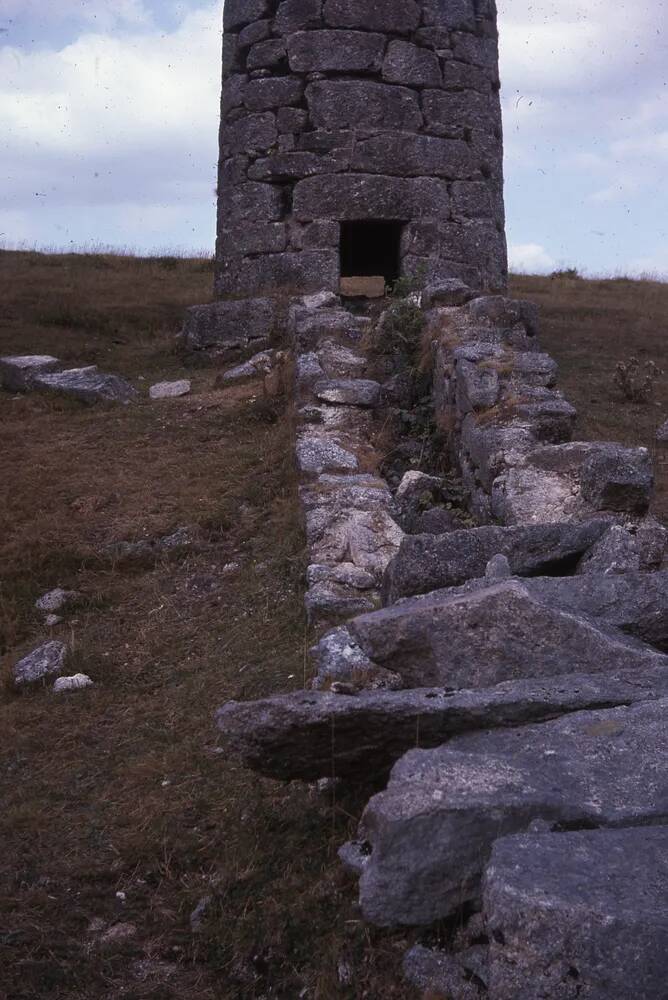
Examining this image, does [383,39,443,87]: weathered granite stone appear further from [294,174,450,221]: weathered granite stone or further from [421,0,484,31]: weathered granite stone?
[294,174,450,221]: weathered granite stone

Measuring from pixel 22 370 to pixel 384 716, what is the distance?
784cm

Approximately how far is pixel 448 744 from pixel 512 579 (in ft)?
2.55

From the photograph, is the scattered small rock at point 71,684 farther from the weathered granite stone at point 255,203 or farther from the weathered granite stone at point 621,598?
the weathered granite stone at point 255,203

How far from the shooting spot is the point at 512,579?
3158mm

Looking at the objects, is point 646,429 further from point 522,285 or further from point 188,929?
point 522,285

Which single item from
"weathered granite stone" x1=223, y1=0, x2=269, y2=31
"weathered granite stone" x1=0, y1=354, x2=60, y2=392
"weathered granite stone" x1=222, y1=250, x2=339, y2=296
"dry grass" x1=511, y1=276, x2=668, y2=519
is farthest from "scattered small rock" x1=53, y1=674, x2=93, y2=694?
"weathered granite stone" x1=223, y1=0, x2=269, y2=31

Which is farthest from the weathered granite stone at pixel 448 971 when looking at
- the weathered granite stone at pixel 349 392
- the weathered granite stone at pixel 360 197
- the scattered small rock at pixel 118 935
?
the weathered granite stone at pixel 360 197

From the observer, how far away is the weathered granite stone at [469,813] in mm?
2162

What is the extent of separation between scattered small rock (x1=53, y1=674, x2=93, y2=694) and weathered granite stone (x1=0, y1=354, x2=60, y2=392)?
5525mm

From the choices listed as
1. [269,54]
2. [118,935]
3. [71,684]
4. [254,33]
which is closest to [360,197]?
[269,54]

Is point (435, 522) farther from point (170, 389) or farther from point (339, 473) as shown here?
point (170, 389)

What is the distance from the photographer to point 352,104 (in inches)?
431

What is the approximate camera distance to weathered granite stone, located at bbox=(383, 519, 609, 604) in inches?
149

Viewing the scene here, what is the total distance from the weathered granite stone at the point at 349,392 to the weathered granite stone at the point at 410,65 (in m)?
5.25
